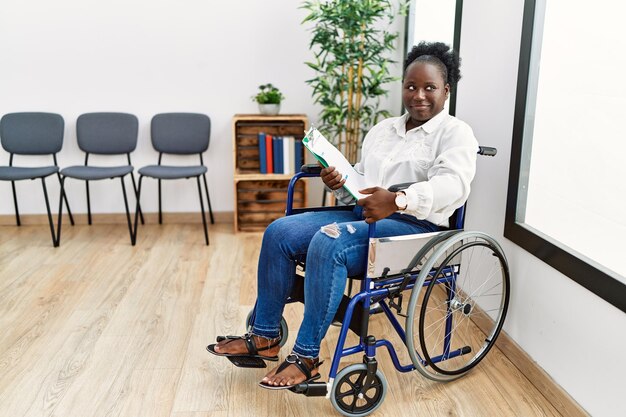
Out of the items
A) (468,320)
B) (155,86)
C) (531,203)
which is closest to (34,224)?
(155,86)

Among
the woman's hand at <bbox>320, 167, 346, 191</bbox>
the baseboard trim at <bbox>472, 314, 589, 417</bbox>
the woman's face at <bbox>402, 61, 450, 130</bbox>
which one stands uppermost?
the woman's face at <bbox>402, 61, 450, 130</bbox>

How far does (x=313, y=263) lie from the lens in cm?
176

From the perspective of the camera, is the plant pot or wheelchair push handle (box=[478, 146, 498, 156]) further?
the plant pot

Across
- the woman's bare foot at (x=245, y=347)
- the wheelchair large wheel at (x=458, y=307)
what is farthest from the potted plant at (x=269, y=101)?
the woman's bare foot at (x=245, y=347)

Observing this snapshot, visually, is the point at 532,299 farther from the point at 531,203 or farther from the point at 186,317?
the point at 186,317

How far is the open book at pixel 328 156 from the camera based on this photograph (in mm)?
1749

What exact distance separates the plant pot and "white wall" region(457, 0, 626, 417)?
1409 millimetres

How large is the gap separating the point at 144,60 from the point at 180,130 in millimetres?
521

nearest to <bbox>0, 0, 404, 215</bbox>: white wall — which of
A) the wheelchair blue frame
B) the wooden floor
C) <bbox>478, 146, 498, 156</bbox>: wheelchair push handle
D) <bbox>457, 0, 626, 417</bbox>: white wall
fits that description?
the wooden floor

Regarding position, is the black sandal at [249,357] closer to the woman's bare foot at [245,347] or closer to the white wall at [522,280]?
the woman's bare foot at [245,347]

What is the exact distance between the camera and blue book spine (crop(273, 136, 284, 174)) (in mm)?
3689

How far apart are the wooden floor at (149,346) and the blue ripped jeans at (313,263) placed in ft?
0.88

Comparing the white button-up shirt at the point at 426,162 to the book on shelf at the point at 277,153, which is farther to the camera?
the book on shelf at the point at 277,153

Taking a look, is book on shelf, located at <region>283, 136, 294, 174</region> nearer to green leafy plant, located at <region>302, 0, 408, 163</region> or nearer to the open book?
green leafy plant, located at <region>302, 0, 408, 163</region>
